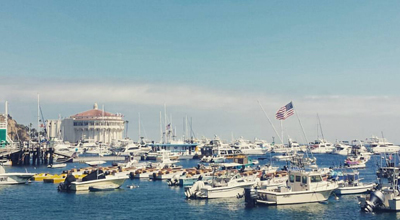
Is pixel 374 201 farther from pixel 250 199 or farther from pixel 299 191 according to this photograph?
pixel 250 199

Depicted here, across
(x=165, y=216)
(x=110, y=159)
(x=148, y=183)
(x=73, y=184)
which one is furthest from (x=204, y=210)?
(x=110, y=159)

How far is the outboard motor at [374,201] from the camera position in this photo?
45531 millimetres

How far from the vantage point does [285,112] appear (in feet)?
204

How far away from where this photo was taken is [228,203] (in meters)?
52.6

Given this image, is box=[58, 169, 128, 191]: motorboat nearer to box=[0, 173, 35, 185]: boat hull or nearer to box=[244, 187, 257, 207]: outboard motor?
box=[0, 173, 35, 185]: boat hull

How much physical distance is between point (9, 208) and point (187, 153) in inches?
4900

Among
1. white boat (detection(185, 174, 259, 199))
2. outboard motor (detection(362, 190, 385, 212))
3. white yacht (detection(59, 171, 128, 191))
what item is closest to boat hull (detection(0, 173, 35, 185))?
white yacht (detection(59, 171, 128, 191))

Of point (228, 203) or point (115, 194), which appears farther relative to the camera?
point (115, 194)

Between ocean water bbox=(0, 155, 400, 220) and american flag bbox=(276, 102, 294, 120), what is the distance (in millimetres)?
11859

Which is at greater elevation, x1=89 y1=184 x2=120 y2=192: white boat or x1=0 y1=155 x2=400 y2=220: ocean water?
x1=89 y1=184 x2=120 y2=192: white boat

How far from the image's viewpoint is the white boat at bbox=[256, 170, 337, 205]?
49281 millimetres

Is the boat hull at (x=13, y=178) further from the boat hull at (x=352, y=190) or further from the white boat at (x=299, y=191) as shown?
the boat hull at (x=352, y=190)

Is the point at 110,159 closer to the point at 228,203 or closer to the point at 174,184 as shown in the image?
the point at 174,184

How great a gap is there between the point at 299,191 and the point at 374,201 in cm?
721
